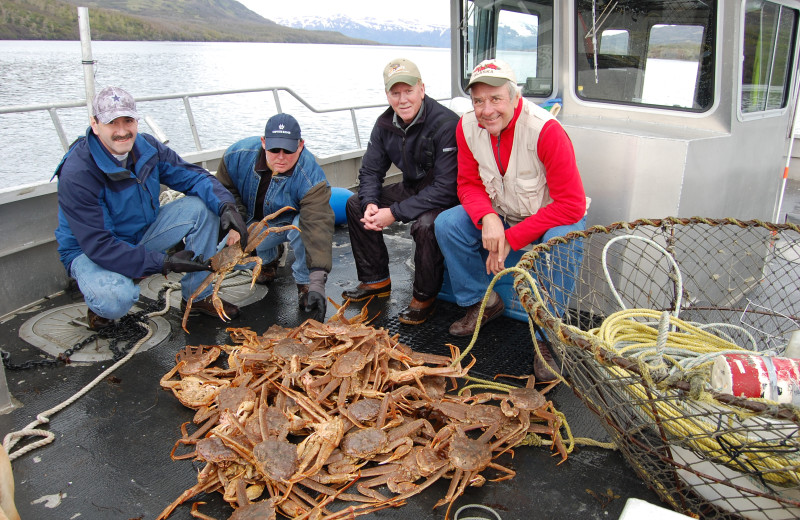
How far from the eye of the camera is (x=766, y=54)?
3402 millimetres

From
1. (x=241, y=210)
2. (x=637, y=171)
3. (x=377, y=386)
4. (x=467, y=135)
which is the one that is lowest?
(x=377, y=386)

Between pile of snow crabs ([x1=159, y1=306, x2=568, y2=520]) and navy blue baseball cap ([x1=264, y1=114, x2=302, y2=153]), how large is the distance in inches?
45.9

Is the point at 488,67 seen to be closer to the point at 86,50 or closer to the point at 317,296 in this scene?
the point at 317,296

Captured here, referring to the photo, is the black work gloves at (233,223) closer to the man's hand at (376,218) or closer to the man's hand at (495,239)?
the man's hand at (376,218)

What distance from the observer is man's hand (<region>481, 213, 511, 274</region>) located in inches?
115

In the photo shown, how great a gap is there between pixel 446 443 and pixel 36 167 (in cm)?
604

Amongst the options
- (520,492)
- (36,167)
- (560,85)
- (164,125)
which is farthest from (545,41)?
(164,125)

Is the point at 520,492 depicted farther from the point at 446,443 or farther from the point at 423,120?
the point at 423,120

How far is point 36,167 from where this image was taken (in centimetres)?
613

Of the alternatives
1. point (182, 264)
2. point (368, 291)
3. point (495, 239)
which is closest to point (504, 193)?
point (495, 239)

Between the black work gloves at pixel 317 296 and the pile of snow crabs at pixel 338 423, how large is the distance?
42cm

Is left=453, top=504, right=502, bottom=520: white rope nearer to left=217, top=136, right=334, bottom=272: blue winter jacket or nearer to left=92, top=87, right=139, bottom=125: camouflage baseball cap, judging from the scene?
left=217, top=136, right=334, bottom=272: blue winter jacket

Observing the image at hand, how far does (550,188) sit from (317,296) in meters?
1.50

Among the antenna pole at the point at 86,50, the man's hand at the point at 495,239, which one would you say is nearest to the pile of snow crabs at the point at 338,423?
the man's hand at the point at 495,239
